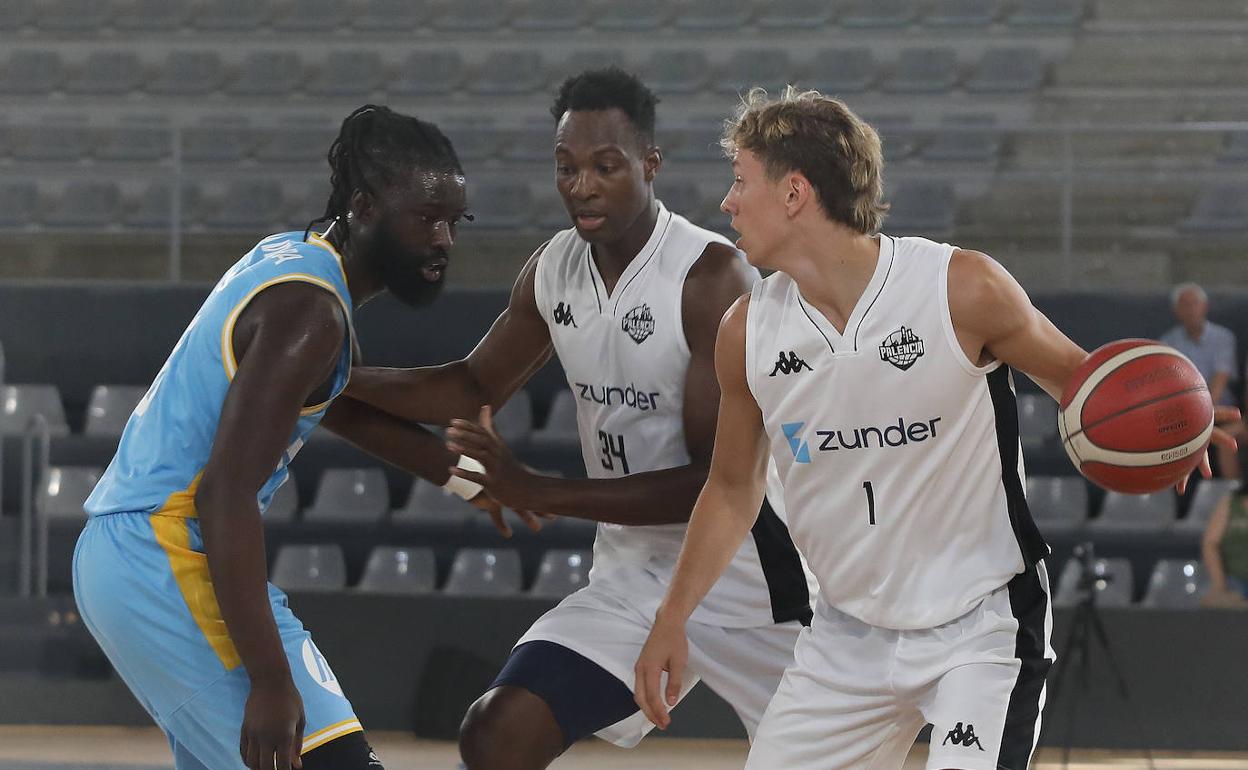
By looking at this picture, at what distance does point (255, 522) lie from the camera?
7.96ft

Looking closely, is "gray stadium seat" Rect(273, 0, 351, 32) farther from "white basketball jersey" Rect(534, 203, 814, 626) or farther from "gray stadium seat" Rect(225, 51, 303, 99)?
"white basketball jersey" Rect(534, 203, 814, 626)

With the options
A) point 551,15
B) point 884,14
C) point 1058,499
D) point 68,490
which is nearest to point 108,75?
point 551,15

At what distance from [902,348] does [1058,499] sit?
6571 mm

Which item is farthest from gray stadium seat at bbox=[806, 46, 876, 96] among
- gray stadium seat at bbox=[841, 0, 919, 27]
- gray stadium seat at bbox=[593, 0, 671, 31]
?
gray stadium seat at bbox=[593, 0, 671, 31]

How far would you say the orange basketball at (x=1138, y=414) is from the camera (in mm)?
2963

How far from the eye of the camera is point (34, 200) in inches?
477

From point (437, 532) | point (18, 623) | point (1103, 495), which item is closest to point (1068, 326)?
point (1103, 495)

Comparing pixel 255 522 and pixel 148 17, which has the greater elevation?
pixel 148 17

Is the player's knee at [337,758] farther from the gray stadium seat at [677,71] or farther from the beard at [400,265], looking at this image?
the gray stadium seat at [677,71]

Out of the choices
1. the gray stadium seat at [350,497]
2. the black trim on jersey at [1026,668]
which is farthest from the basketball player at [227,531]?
the gray stadium seat at [350,497]

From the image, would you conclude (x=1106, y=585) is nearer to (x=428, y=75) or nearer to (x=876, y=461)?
(x=876, y=461)

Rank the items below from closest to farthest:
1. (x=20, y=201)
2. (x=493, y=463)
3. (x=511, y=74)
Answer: (x=493, y=463), (x=20, y=201), (x=511, y=74)

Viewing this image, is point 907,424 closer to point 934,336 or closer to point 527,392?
point 934,336

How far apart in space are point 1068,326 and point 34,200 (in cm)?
785
